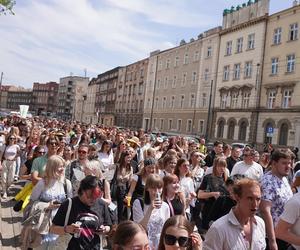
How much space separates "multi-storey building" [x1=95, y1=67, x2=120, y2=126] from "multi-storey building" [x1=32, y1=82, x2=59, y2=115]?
226ft

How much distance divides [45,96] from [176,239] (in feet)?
580

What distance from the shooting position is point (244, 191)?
3.70 metres

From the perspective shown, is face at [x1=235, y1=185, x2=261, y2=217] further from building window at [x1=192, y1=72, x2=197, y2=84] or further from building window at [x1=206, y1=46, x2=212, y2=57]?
building window at [x1=192, y1=72, x2=197, y2=84]

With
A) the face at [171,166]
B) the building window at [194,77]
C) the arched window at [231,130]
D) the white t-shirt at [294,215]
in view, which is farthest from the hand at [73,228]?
the building window at [194,77]

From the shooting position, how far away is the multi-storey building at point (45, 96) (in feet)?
563

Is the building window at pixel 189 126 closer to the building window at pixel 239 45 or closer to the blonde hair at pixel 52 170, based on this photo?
the building window at pixel 239 45

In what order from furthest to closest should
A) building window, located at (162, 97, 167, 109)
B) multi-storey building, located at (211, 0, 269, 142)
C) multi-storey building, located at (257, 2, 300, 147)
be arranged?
building window, located at (162, 97, 167, 109) → multi-storey building, located at (211, 0, 269, 142) → multi-storey building, located at (257, 2, 300, 147)

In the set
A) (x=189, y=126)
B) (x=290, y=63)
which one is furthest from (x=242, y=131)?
(x=189, y=126)

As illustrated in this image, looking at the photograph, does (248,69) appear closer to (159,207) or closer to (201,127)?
(201,127)

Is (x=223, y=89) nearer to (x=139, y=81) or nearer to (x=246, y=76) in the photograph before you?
(x=246, y=76)

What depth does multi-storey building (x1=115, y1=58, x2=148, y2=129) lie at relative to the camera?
244 feet

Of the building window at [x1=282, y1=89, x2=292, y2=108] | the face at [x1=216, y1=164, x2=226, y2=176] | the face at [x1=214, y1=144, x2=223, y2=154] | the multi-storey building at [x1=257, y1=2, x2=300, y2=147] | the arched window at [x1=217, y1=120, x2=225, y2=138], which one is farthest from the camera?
the arched window at [x1=217, y1=120, x2=225, y2=138]

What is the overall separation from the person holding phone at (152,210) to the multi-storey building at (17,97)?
613 ft

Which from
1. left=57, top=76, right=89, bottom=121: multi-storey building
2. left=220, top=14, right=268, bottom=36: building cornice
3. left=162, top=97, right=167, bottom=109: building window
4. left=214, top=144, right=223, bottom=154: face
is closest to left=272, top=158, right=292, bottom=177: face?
left=214, top=144, right=223, bottom=154: face
